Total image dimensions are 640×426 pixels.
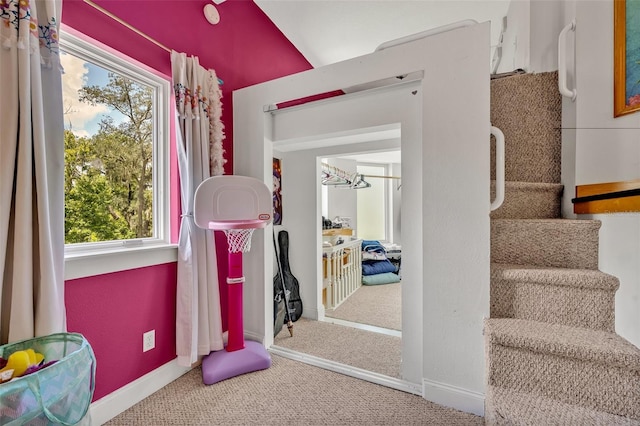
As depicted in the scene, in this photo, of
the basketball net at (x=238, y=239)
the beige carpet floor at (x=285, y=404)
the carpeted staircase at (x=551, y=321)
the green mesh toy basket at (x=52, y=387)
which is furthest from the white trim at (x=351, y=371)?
the green mesh toy basket at (x=52, y=387)

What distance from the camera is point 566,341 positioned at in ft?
3.88

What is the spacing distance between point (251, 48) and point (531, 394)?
3.18 metres

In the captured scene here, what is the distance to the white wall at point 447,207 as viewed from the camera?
1.51 meters

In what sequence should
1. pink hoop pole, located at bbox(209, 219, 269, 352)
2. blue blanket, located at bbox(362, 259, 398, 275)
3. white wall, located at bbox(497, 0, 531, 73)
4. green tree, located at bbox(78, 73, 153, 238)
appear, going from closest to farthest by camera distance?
green tree, located at bbox(78, 73, 153, 238) < pink hoop pole, located at bbox(209, 219, 269, 352) < white wall, located at bbox(497, 0, 531, 73) < blue blanket, located at bbox(362, 259, 398, 275)

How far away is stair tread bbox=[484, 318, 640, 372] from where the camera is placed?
3.61 ft

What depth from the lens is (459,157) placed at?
61.1 inches

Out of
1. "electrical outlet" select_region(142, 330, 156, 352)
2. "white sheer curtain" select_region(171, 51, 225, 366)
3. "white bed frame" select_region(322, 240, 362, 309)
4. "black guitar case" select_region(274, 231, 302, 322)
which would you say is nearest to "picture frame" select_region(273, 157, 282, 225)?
"black guitar case" select_region(274, 231, 302, 322)

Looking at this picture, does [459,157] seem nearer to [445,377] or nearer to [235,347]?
[445,377]

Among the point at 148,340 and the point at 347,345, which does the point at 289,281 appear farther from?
the point at 148,340

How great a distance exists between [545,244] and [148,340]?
2426 mm

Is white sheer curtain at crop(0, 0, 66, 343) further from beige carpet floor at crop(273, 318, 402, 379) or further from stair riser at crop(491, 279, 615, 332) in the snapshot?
stair riser at crop(491, 279, 615, 332)

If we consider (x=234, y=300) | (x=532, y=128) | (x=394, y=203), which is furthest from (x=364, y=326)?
(x=394, y=203)

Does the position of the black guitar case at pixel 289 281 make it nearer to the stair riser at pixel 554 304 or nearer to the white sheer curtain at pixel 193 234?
the white sheer curtain at pixel 193 234

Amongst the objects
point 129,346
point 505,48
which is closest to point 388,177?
point 505,48
